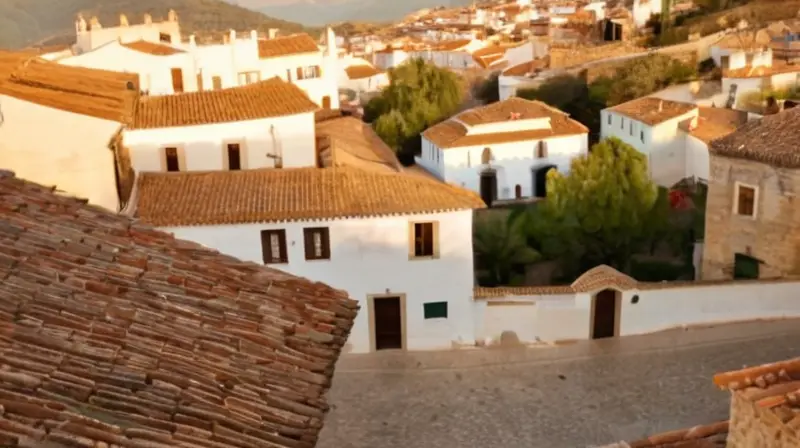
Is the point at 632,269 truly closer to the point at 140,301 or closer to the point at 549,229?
the point at 549,229

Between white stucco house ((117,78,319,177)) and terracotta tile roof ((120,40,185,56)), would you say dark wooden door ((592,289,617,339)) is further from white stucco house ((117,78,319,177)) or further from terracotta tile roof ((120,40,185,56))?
terracotta tile roof ((120,40,185,56))

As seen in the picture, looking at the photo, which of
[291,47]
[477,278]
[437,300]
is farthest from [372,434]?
[291,47]

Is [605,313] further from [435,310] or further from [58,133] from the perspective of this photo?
[58,133]

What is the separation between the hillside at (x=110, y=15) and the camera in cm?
8612

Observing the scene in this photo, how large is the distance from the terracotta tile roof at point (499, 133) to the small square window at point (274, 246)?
1258 centimetres

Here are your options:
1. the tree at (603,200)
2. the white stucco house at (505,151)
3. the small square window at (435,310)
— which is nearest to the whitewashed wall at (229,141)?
the small square window at (435,310)

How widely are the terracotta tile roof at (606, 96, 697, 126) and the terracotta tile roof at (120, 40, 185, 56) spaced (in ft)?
52.8

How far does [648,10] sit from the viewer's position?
5475 cm

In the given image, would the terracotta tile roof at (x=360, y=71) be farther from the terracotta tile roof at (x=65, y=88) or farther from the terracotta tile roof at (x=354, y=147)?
the terracotta tile roof at (x=65, y=88)

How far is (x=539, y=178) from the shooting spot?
91.9 ft

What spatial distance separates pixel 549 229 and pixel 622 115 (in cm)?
1118

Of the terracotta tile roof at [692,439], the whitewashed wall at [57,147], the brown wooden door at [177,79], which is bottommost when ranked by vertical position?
the terracotta tile roof at [692,439]

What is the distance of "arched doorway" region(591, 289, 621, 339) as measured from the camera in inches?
635

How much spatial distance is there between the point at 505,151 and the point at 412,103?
7028 millimetres
